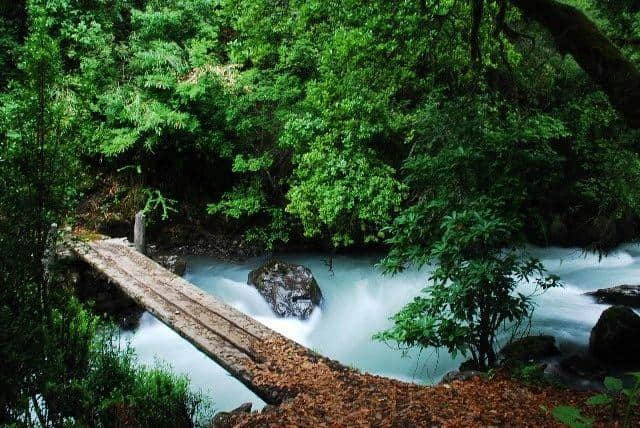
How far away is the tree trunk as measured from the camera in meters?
3.89

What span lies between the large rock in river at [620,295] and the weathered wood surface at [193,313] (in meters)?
7.17

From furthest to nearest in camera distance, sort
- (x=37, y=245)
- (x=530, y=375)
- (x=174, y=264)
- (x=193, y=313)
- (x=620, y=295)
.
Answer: (x=174, y=264) → (x=620, y=295) → (x=193, y=313) → (x=530, y=375) → (x=37, y=245)

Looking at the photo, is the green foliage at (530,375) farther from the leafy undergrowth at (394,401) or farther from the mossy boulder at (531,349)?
the mossy boulder at (531,349)

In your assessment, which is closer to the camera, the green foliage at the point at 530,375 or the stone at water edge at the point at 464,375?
the green foliage at the point at 530,375

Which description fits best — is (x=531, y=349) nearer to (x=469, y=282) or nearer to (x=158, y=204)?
(x=469, y=282)

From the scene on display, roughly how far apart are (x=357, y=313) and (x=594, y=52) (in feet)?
22.0

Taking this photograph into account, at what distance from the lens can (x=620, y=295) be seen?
373 inches

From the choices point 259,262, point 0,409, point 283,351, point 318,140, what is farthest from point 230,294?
point 0,409

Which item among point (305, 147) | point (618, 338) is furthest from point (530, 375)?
point (305, 147)

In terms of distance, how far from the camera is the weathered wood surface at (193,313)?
5.35 m

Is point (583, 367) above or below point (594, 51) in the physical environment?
below

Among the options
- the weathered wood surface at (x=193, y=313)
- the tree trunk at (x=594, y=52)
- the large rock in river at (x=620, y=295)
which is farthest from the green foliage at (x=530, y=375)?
the large rock in river at (x=620, y=295)

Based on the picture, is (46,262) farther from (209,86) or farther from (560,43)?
(209,86)

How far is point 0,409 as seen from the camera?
382 cm
